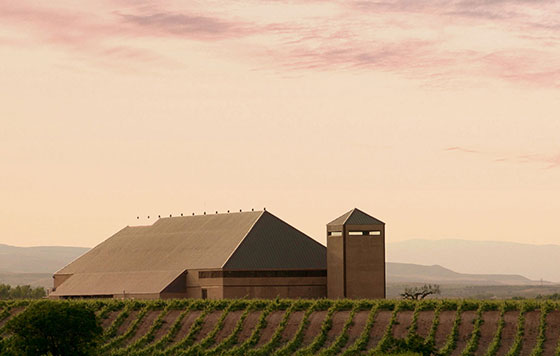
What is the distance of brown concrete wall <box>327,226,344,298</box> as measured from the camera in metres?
Result: 134

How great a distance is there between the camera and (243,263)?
138375 mm

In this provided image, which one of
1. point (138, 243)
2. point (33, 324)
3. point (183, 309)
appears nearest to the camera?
point (33, 324)

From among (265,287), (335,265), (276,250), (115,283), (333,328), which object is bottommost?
(333,328)

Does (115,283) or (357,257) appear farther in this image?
(115,283)

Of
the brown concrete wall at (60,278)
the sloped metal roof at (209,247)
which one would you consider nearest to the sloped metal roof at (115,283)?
the sloped metal roof at (209,247)

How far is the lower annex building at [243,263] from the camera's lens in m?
134

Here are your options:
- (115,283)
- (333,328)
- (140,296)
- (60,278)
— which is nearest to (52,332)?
(333,328)

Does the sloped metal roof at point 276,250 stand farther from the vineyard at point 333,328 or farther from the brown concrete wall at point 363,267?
the vineyard at point 333,328

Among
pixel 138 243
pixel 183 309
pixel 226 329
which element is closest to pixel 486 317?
pixel 226 329

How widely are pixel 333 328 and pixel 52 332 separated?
27376 millimetres

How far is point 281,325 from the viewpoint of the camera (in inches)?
4237

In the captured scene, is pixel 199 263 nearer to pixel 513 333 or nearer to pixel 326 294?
pixel 326 294

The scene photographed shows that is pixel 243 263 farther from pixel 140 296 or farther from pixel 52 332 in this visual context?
pixel 52 332

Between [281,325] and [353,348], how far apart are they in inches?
427
